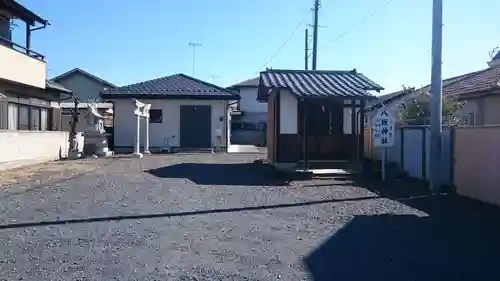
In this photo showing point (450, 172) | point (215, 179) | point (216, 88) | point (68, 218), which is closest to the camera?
point (68, 218)

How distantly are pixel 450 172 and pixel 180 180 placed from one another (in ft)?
20.8

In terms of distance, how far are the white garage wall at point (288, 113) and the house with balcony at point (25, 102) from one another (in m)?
8.16

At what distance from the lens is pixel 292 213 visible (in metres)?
8.47

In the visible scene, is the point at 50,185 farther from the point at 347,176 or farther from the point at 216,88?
the point at 216,88

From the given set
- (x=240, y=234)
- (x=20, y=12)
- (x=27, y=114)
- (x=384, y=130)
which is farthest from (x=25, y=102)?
(x=240, y=234)

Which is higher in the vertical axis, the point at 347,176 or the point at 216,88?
the point at 216,88

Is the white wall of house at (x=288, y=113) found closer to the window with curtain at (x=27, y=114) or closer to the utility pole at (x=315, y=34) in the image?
the window with curtain at (x=27, y=114)

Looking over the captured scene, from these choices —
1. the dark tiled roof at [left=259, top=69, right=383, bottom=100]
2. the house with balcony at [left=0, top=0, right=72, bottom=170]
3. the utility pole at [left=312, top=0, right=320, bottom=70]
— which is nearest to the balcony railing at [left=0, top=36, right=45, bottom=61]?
the house with balcony at [left=0, top=0, right=72, bottom=170]

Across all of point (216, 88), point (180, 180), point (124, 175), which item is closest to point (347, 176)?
point (180, 180)

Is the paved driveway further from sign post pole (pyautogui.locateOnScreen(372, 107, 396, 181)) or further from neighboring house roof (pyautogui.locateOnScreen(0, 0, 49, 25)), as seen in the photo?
neighboring house roof (pyautogui.locateOnScreen(0, 0, 49, 25))

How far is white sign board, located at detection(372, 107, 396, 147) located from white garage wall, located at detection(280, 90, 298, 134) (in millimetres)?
3126

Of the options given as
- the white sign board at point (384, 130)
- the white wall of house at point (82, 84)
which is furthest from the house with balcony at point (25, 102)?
the white wall of house at point (82, 84)

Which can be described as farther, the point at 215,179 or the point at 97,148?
the point at 97,148

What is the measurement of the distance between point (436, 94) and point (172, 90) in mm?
18581
